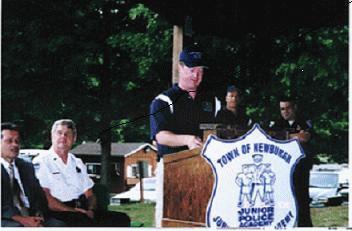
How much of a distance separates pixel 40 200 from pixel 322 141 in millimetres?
1921

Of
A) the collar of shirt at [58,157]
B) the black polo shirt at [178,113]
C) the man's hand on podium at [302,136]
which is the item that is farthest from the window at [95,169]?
the man's hand on podium at [302,136]

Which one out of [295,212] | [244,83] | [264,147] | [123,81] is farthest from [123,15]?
[295,212]

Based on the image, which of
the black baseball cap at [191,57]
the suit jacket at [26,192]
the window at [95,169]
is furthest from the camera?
the black baseball cap at [191,57]

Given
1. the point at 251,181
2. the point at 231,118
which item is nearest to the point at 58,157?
the point at 231,118

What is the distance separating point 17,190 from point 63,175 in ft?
1.01

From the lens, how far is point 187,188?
498 cm

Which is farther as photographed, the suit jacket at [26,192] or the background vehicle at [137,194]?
the background vehicle at [137,194]

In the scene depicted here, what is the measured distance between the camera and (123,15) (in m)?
5.06

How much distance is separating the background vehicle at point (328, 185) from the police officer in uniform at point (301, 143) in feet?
0.15

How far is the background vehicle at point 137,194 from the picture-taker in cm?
496

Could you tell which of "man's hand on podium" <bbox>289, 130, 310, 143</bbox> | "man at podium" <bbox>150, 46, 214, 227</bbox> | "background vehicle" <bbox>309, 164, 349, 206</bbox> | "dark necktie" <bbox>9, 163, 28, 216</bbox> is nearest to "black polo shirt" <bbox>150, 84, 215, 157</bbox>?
"man at podium" <bbox>150, 46, 214, 227</bbox>

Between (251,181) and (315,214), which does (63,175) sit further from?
(315,214)

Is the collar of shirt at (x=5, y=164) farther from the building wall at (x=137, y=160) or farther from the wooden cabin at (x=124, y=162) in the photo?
the building wall at (x=137, y=160)

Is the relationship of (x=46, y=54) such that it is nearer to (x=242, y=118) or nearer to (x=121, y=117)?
(x=121, y=117)
